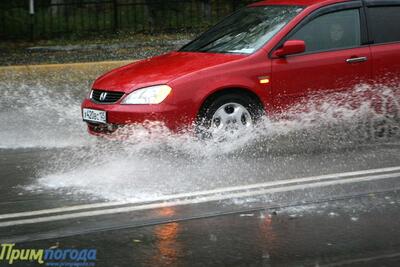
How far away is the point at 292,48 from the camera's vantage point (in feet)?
24.6

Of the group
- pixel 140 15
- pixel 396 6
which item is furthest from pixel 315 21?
pixel 140 15

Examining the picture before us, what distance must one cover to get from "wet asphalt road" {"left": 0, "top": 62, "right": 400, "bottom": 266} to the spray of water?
0.06 ft

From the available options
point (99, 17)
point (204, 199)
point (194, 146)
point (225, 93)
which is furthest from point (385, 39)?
point (99, 17)

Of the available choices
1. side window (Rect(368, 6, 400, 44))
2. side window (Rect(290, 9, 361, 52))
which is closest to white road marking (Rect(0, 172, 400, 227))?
side window (Rect(290, 9, 361, 52))

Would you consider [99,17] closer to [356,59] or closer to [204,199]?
[356,59]

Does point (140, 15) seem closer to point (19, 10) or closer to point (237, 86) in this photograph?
point (19, 10)

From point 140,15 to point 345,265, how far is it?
12285 millimetres

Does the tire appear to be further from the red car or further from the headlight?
the headlight

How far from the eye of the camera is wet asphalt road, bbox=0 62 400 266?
15.4ft

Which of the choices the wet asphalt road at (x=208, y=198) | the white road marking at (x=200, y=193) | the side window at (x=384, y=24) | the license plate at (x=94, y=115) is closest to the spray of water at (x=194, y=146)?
the wet asphalt road at (x=208, y=198)

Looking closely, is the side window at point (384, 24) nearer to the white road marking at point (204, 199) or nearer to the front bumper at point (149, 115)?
the white road marking at point (204, 199)

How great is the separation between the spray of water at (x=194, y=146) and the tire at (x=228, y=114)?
0.10 meters

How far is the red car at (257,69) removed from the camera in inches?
283

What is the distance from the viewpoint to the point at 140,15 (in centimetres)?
1595
